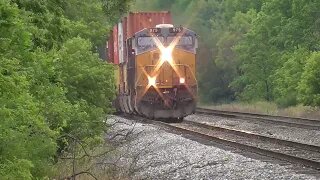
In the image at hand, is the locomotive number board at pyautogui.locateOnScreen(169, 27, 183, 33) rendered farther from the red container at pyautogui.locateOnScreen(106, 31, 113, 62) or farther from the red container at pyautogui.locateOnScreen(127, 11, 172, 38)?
the red container at pyautogui.locateOnScreen(106, 31, 113, 62)

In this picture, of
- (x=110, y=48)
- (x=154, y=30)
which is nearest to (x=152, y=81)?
(x=154, y=30)

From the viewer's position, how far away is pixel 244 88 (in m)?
54.4

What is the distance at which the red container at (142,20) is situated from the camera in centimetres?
2991

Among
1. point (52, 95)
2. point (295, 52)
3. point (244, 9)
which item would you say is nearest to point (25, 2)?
point (52, 95)

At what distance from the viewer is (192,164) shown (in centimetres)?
1399

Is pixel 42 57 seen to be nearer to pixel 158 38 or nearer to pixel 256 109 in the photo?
pixel 158 38

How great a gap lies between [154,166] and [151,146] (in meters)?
3.92

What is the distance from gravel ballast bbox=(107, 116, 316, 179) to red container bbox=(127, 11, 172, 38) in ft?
39.0

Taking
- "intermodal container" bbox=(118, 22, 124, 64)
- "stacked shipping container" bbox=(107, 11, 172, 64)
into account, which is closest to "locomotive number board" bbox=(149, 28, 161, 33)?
"stacked shipping container" bbox=(107, 11, 172, 64)

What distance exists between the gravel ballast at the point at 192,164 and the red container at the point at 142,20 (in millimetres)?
11896

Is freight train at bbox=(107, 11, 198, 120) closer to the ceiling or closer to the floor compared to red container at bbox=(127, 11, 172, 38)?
closer to the floor

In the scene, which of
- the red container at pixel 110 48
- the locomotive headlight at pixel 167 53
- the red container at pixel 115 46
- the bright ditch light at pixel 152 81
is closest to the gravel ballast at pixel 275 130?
the bright ditch light at pixel 152 81

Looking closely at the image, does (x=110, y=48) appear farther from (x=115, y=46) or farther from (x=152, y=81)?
(x=152, y=81)

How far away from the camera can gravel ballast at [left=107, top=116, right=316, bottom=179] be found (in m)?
12.5
